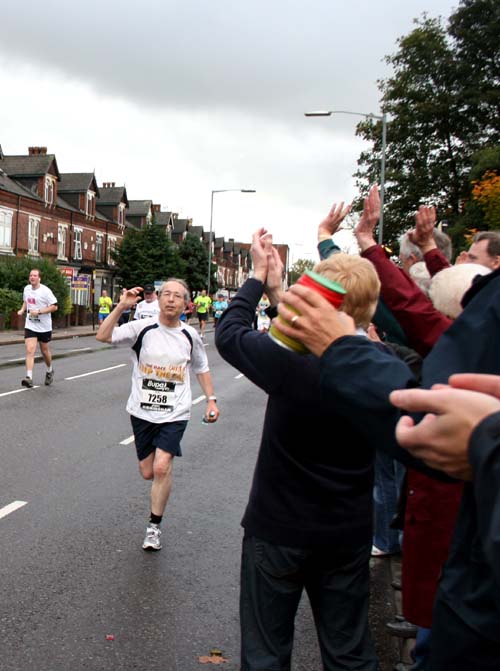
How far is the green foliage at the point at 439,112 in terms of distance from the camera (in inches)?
1319

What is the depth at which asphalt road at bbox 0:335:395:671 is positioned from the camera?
3543 millimetres

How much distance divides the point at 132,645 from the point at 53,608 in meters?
0.63

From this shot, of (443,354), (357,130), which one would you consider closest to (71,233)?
(357,130)

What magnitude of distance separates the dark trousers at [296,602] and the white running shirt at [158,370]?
2735 millimetres

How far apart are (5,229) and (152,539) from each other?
43.0 meters

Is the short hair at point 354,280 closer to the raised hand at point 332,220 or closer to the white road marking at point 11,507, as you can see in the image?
the raised hand at point 332,220

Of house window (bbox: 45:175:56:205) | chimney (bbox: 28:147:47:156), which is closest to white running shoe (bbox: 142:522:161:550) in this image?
house window (bbox: 45:175:56:205)

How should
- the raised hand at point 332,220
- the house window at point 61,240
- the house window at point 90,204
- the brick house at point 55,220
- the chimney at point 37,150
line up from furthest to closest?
the house window at point 90,204 < the chimney at point 37,150 < the house window at point 61,240 < the brick house at point 55,220 < the raised hand at point 332,220

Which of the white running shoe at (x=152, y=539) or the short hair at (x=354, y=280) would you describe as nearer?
the short hair at (x=354, y=280)

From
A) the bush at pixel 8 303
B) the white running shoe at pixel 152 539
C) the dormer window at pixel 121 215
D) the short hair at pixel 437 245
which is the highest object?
the dormer window at pixel 121 215

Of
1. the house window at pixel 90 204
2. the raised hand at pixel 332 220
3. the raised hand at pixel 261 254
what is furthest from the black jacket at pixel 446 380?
the house window at pixel 90 204

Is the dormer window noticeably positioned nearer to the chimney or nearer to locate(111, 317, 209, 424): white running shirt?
the chimney

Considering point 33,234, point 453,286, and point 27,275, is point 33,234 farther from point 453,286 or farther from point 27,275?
point 453,286

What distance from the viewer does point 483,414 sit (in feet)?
3.95
